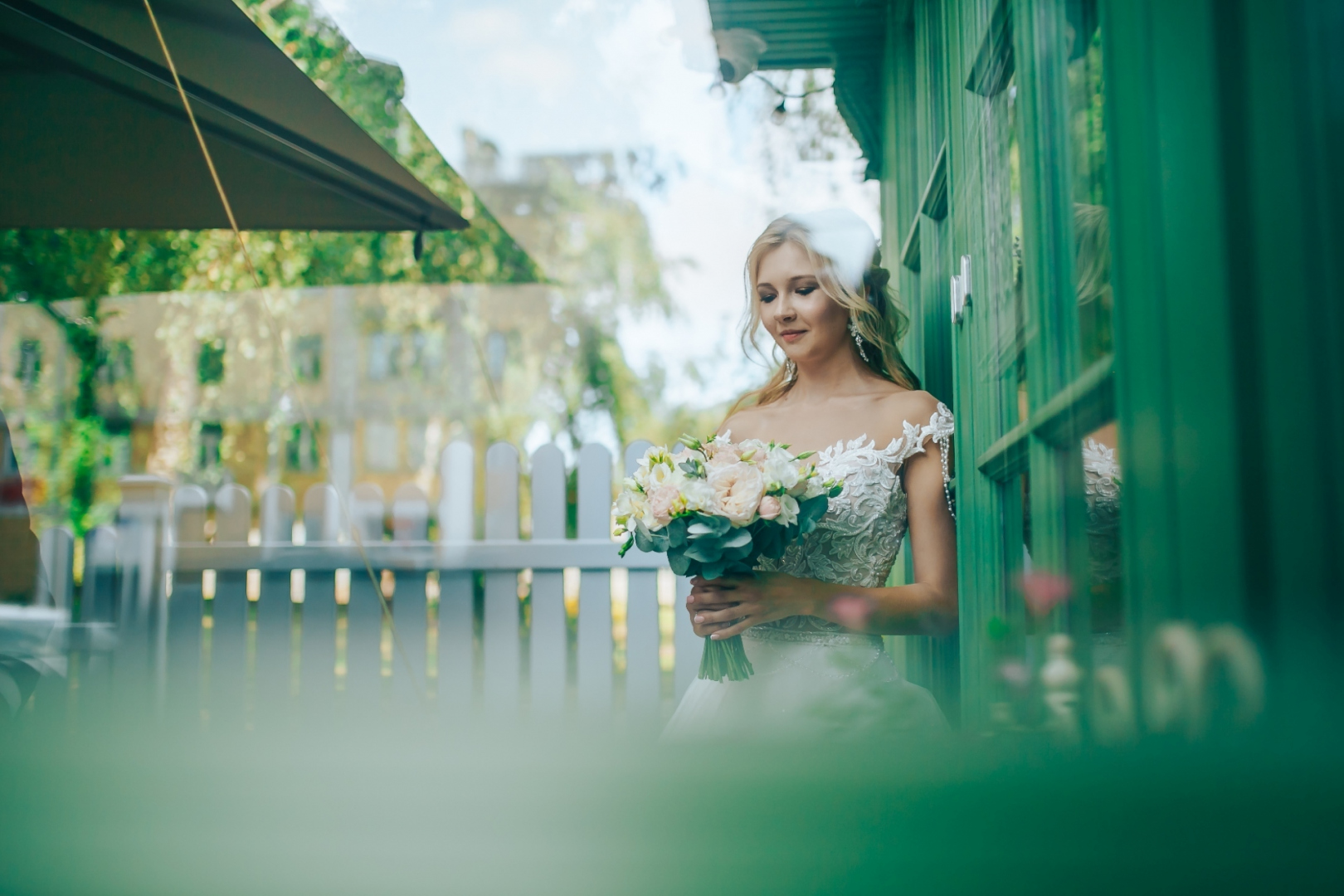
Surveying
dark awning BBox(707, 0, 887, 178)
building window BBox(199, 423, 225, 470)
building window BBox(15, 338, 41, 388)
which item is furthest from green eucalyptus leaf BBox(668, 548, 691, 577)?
building window BBox(199, 423, 225, 470)

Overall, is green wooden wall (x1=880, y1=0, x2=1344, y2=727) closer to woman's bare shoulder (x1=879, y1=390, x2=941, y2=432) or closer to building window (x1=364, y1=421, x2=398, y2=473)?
woman's bare shoulder (x1=879, y1=390, x2=941, y2=432)

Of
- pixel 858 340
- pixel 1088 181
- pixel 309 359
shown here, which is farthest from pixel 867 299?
pixel 309 359

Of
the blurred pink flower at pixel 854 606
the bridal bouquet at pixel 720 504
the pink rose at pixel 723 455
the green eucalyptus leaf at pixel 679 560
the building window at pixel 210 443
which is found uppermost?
the building window at pixel 210 443

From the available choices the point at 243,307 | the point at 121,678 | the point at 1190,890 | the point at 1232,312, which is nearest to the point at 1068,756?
the point at 1190,890

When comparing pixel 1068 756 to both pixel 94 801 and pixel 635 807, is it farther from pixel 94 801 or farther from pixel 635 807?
pixel 94 801

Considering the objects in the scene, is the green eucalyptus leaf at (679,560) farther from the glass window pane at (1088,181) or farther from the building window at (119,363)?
the building window at (119,363)

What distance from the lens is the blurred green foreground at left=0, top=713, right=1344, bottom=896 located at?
0.83 feet

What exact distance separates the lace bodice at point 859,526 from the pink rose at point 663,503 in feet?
1.05

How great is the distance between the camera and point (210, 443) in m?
2.73

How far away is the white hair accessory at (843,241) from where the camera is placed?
149 centimetres

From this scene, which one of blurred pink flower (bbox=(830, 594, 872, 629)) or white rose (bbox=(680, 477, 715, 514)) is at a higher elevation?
white rose (bbox=(680, 477, 715, 514))

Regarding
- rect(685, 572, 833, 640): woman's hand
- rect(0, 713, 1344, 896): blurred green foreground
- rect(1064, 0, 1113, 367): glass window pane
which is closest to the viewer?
rect(0, 713, 1344, 896): blurred green foreground

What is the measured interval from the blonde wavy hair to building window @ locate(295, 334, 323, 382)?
2039mm

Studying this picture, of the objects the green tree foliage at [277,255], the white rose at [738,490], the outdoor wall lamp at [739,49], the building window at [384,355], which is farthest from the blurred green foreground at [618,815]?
the building window at [384,355]
